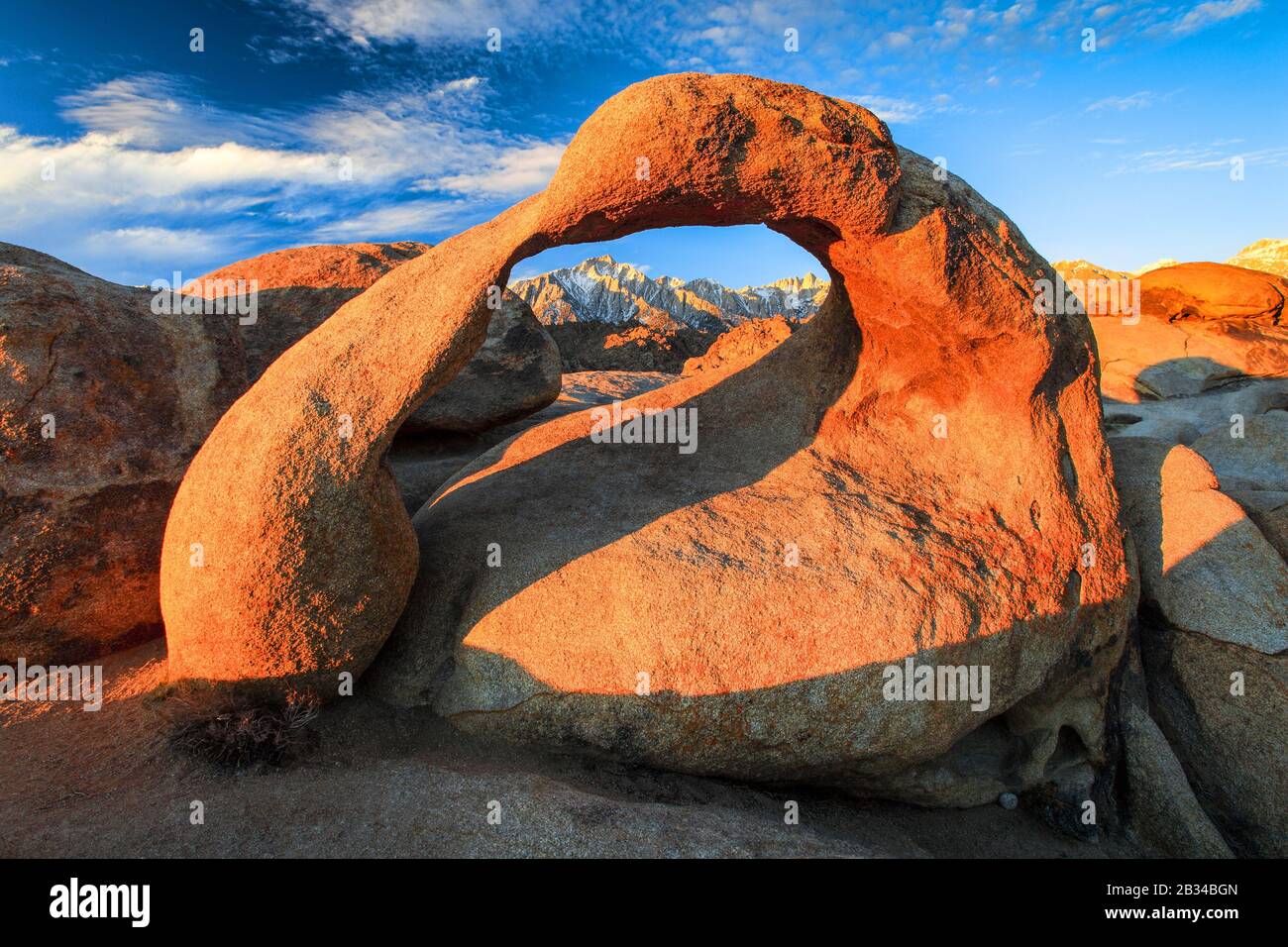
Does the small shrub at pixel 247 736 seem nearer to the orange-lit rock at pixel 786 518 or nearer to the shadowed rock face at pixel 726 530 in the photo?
the shadowed rock face at pixel 726 530

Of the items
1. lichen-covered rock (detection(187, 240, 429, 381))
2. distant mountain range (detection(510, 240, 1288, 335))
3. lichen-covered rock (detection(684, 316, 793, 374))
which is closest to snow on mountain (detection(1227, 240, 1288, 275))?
lichen-covered rock (detection(684, 316, 793, 374))

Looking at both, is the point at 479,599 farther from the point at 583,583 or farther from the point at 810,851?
the point at 810,851

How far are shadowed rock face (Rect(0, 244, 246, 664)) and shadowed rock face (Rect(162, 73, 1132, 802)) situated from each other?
2.10 ft

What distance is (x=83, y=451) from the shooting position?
11.2ft

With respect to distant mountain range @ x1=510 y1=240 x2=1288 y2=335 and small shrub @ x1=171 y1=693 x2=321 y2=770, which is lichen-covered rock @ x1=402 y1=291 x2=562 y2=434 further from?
distant mountain range @ x1=510 y1=240 x2=1288 y2=335

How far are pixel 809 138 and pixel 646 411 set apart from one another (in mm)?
1865

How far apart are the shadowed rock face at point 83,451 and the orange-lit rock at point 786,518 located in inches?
30.5

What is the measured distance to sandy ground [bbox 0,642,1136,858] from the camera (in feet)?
8.08

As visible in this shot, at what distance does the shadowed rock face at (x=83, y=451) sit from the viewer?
3.29m

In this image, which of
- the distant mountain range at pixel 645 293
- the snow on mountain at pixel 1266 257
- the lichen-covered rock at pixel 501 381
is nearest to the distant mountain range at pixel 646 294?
the distant mountain range at pixel 645 293

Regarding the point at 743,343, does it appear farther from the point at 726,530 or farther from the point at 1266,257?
the point at 1266,257

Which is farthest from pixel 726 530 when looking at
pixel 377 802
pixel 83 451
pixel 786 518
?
pixel 83 451

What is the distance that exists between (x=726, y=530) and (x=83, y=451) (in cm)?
301
